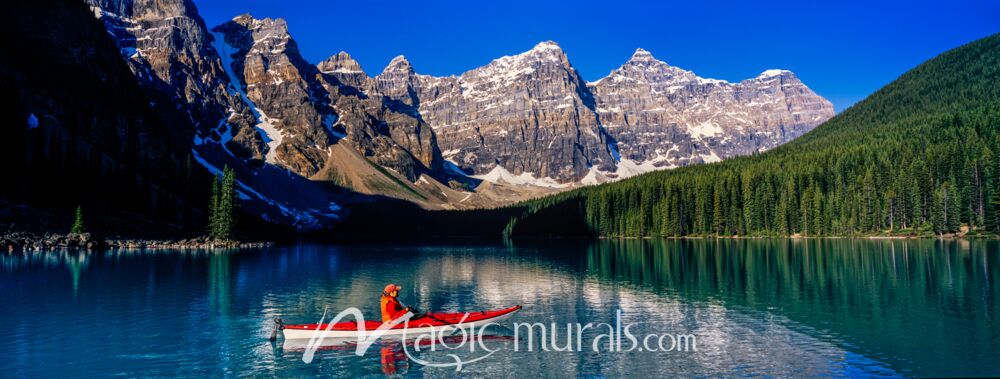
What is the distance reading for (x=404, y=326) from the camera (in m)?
36.2

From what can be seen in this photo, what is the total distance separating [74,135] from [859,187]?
183 m

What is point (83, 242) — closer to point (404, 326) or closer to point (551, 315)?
point (551, 315)

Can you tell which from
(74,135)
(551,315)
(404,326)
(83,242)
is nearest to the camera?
(404,326)

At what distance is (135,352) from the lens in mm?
33469

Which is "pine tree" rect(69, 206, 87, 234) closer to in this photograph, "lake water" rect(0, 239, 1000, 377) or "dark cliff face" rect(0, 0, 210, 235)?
"dark cliff face" rect(0, 0, 210, 235)

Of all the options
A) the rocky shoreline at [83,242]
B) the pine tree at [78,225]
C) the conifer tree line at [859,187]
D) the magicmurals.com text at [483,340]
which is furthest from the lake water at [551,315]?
the conifer tree line at [859,187]

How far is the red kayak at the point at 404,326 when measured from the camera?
35344mm

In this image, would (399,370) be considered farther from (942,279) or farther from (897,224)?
(897,224)

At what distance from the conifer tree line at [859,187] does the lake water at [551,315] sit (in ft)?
183

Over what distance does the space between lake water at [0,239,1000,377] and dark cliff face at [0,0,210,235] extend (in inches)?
2606

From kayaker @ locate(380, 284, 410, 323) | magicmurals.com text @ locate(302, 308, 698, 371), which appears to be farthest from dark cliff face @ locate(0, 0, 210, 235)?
magicmurals.com text @ locate(302, 308, 698, 371)

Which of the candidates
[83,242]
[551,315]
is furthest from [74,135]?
[551,315]

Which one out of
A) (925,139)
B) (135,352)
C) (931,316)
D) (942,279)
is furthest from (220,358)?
(925,139)

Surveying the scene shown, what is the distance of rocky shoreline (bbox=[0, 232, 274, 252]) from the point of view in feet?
359
